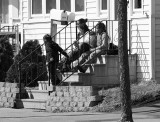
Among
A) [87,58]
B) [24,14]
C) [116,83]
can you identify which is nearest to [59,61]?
[87,58]

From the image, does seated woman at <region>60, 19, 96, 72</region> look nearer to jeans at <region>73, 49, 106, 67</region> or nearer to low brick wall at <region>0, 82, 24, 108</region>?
jeans at <region>73, 49, 106, 67</region>

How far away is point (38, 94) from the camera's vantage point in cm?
1582

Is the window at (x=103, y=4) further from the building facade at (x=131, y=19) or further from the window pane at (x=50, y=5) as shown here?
the window pane at (x=50, y=5)

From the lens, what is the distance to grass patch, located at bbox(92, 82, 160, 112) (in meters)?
13.9

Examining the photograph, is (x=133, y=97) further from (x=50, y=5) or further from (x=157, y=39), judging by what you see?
(x=50, y=5)

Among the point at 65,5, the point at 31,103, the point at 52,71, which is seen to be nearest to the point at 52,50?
the point at 52,71

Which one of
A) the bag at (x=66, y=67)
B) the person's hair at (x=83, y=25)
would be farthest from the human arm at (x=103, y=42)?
the bag at (x=66, y=67)

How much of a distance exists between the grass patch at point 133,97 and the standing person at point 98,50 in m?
1.54

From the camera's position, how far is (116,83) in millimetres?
16266

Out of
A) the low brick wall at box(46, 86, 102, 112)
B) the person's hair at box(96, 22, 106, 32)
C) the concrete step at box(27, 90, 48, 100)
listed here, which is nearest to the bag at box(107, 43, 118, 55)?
the person's hair at box(96, 22, 106, 32)

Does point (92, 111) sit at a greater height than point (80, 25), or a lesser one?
lesser

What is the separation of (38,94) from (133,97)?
324 cm

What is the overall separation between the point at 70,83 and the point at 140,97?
8.26 feet

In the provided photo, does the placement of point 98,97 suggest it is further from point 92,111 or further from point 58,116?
point 58,116
